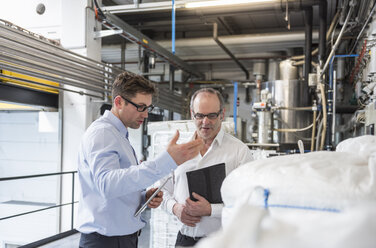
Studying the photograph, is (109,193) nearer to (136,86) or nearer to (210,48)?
(136,86)

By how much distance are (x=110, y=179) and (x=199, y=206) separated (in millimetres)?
400

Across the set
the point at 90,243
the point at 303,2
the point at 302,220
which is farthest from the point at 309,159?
the point at 303,2

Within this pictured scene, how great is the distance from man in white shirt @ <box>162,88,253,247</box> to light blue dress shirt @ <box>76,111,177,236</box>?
0.63 feet

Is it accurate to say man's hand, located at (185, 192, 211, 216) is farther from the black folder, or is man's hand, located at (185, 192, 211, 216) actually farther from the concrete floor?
the concrete floor

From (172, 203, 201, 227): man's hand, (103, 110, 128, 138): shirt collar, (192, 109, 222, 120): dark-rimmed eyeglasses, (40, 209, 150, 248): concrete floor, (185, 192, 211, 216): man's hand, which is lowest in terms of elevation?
(40, 209, 150, 248): concrete floor

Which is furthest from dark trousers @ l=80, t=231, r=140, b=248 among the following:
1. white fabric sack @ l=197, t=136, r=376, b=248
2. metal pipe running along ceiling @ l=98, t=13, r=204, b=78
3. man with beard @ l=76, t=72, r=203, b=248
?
metal pipe running along ceiling @ l=98, t=13, r=204, b=78

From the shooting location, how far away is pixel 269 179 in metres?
0.74

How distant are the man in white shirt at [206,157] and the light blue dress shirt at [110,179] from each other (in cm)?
19

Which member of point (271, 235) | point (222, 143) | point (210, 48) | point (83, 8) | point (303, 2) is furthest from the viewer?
point (210, 48)

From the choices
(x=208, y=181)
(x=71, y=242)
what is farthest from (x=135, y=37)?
(x=208, y=181)

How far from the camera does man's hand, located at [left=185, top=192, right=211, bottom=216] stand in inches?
57.9

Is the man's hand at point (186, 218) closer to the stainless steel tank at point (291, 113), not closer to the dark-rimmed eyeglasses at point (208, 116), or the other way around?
the dark-rimmed eyeglasses at point (208, 116)

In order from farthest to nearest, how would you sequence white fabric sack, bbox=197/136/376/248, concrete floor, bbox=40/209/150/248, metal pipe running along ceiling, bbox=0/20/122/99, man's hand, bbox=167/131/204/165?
concrete floor, bbox=40/209/150/248
metal pipe running along ceiling, bbox=0/20/122/99
man's hand, bbox=167/131/204/165
white fabric sack, bbox=197/136/376/248

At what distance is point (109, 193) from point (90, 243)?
32 cm
